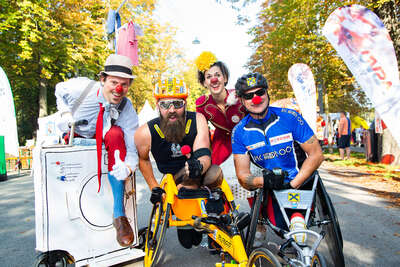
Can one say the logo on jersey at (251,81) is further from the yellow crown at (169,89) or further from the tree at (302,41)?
the tree at (302,41)

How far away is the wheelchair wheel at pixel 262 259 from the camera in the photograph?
6.11 ft

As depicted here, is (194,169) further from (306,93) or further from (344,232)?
(306,93)

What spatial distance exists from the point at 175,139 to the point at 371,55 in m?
3.02

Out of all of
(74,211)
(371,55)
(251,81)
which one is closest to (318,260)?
(251,81)

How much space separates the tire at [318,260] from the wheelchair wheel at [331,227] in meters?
0.36

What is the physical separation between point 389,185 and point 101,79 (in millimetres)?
6355

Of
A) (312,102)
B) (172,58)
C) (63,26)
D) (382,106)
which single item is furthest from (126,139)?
(172,58)

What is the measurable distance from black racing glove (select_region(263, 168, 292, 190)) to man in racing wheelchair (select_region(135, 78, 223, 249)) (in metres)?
0.56

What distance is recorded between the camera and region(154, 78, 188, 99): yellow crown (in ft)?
9.66

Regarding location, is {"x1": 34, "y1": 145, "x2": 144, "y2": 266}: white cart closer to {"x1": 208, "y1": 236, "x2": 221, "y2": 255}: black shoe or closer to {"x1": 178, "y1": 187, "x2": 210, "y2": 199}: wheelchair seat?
{"x1": 178, "y1": 187, "x2": 210, "y2": 199}: wheelchair seat

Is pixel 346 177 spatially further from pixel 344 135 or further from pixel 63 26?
pixel 63 26

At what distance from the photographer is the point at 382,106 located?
13.0 ft

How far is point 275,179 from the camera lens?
234cm

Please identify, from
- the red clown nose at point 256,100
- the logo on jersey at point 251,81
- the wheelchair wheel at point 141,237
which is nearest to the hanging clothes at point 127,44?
the logo on jersey at point 251,81
